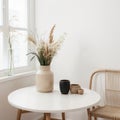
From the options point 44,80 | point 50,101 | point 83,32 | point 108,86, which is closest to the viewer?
point 50,101

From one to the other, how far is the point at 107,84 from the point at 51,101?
1.01 m

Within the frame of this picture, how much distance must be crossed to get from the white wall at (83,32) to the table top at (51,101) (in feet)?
2.08

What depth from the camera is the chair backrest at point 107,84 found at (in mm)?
2588

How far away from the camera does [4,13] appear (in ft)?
8.21

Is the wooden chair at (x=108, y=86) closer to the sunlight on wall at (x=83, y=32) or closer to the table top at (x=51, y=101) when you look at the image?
the sunlight on wall at (x=83, y=32)

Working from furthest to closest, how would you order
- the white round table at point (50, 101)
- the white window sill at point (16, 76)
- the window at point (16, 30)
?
the window at point (16, 30) < the white window sill at point (16, 76) < the white round table at point (50, 101)

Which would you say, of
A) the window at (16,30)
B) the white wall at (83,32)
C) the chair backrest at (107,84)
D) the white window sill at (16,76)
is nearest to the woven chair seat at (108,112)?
the chair backrest at (107,84)

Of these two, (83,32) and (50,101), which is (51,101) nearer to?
(50,101)

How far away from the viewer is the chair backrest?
8.49 feet

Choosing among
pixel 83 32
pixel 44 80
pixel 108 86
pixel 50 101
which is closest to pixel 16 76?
pixel 44 80

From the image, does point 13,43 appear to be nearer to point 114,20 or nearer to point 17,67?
point 17,67

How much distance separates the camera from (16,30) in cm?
273

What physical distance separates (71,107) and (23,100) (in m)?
0.44

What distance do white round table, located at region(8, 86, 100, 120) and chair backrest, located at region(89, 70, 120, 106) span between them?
533 mm
